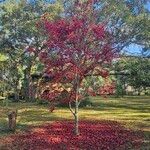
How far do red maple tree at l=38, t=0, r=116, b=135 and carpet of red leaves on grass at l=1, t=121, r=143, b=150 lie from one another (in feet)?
3.71

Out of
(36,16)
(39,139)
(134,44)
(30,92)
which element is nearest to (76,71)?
(39,139)

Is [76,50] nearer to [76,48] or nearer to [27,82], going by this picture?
[76,48]

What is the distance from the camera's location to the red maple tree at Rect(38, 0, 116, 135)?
799 inches

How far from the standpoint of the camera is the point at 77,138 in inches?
797

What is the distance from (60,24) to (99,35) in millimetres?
1871

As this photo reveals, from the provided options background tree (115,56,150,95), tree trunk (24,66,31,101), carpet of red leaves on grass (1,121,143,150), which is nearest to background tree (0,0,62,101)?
tree trunk (24,66,31,101)

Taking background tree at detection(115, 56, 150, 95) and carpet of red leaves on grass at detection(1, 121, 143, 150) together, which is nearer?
carpet of red leaves on grass at detection(1, 121, 143, 150)

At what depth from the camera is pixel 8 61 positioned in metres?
55.7

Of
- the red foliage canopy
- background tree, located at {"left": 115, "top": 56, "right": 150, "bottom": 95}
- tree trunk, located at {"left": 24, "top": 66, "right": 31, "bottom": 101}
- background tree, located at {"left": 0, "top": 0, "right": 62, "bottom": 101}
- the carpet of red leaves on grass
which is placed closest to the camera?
the carpet of red leaves on grass

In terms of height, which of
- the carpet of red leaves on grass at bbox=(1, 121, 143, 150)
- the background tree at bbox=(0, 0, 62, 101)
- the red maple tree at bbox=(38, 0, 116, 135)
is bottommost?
the carpet of red leaves on grass at bbox=(1, 121, 143, 150)

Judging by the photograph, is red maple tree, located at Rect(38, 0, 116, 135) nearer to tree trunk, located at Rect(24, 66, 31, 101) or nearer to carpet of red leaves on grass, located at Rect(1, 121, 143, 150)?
carpet of red leaves on grass, located at Rect(1, 121, 143, 150)

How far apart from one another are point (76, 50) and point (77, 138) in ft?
13.2

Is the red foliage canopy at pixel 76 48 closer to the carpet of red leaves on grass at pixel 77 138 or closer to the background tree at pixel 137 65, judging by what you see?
the carpet of red leaves on grass at pixel 77 138

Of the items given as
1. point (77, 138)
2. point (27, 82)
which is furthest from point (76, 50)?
point (27, 82)
